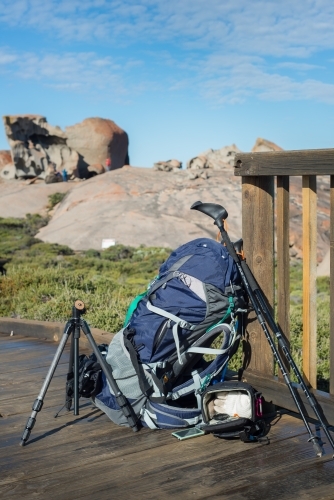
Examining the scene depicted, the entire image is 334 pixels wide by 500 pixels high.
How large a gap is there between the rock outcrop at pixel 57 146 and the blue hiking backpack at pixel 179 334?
43.1 meters

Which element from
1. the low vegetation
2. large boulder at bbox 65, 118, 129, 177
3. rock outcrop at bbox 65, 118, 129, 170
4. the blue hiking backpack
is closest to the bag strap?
the blue hiking backpack

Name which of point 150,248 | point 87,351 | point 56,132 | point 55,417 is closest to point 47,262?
Answer: point 150,248

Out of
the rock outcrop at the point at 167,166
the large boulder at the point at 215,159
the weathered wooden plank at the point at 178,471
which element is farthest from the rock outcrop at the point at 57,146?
the weathered wooden plank at the point at 178,471

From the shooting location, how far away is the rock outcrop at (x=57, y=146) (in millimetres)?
48688

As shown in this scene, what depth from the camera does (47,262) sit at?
63.9ft

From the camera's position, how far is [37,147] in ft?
165

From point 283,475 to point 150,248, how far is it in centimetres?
2120

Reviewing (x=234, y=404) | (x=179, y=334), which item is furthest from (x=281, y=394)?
(x=179, y=334)

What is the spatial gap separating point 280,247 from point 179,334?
0.70 m

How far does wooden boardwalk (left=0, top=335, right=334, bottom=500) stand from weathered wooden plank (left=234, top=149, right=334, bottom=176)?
1.34 m

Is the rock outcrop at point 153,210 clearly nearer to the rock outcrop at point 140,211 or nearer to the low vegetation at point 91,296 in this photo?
the rock outcrop at point 140,211

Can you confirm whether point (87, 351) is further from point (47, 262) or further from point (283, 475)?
point (47, 262)

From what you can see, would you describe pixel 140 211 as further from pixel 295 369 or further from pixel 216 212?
pixel 295 369

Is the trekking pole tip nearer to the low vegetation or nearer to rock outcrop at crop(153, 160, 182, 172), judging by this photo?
the low vegetation
